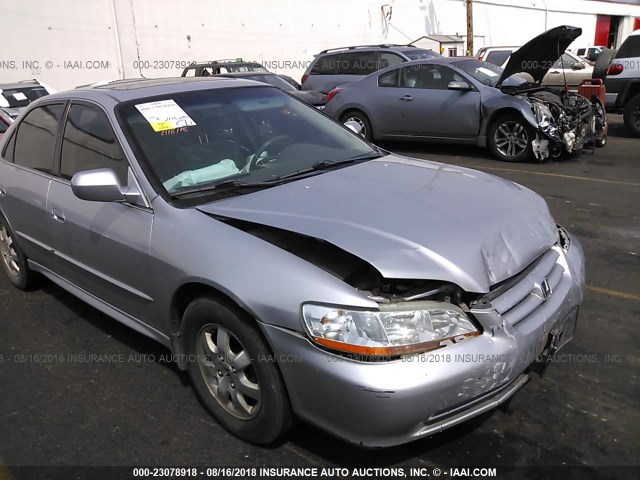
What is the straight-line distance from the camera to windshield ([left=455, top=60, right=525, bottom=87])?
905 cm

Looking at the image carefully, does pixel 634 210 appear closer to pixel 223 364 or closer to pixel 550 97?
pixel 550 97

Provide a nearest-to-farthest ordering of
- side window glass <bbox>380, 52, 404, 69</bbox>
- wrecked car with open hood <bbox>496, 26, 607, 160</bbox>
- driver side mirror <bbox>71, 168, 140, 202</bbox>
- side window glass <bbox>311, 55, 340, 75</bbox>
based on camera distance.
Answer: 1. driver side mirror <bbox>71, 168, 140, 202</bbox>
2. wrecked car with open hood <bbox>496, 26, 607, 160</bbox>
3. side window glass <bbox>380, 52, 404, 69</bbox>
4. side window glass <bbox>311, 55, 340, 75</bbox>

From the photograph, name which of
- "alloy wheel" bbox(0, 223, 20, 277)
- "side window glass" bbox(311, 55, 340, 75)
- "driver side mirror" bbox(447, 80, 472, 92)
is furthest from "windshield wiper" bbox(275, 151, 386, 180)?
"side window glass" bbox(311, 55, 340, 75)

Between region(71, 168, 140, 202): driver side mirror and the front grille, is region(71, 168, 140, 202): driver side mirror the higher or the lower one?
the higher one

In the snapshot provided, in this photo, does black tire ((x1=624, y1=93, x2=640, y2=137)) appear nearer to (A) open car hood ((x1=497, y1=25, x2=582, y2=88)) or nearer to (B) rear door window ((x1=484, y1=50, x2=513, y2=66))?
(A) open car hood ((x1=497, y1=25, x2=582, y2=88))

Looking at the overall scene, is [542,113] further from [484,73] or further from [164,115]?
[164,115]

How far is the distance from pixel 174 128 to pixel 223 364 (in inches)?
54.4

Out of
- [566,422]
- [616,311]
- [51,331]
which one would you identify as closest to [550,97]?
[616,311]

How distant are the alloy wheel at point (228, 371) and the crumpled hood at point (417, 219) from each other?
1.87 ft

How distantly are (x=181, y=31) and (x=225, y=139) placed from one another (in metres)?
20.5

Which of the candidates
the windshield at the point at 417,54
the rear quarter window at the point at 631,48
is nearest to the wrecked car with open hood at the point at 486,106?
the rear quarter window at the point at 631,48

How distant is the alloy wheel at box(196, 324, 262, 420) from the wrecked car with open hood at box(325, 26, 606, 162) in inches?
216

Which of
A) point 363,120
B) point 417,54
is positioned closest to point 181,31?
point 417,54

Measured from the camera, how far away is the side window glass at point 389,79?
32.1ft
